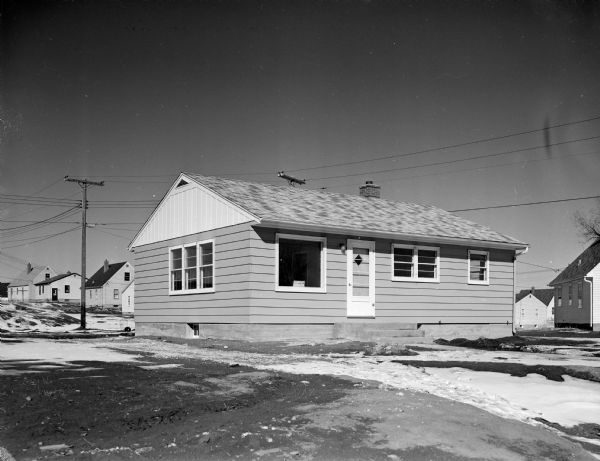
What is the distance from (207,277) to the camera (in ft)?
63.5

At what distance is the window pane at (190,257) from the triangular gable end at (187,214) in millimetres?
504

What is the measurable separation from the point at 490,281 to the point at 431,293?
2.88 m

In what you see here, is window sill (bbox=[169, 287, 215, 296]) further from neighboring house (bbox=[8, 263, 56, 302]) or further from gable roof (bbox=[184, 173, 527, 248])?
neighboring house (bbox=[8, 263, 56, 302])

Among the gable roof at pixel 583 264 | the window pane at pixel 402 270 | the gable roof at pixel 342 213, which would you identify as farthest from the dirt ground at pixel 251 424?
the gable roof at pixel 583 264

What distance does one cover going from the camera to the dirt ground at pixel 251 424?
4961mm

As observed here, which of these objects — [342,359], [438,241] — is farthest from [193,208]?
[342,359]

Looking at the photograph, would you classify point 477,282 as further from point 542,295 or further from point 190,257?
point 542,295

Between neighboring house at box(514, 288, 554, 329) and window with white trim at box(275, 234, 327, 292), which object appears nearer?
window with white trim at box(275, 234, 327, 292)

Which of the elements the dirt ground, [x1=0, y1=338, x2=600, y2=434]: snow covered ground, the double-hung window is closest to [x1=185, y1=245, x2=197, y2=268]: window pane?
the double-hung window

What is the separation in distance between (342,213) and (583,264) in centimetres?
3077

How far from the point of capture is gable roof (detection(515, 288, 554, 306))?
8525cm

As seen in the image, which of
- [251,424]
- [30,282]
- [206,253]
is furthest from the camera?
[30,282]

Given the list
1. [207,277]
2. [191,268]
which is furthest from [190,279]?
[207,277]

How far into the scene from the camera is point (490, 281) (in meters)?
22.6
